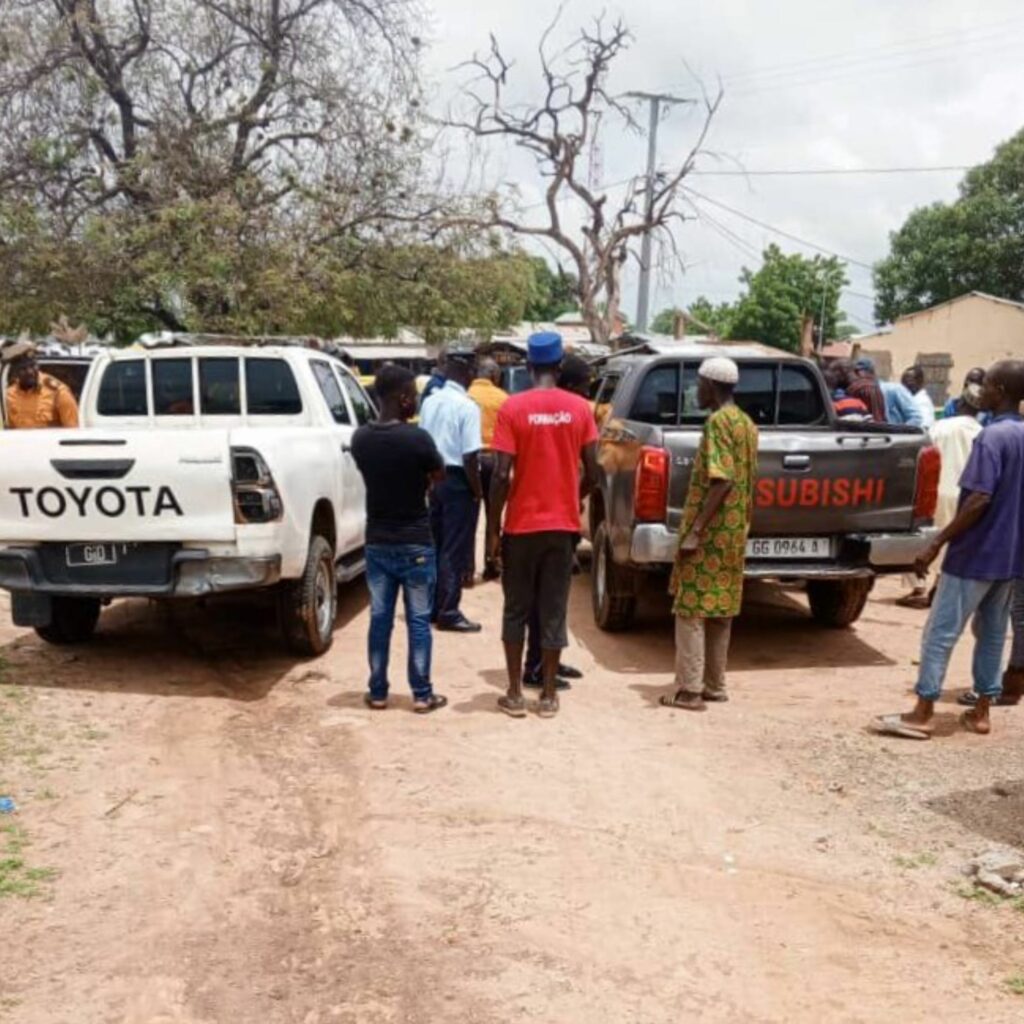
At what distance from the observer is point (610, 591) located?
23.7ft

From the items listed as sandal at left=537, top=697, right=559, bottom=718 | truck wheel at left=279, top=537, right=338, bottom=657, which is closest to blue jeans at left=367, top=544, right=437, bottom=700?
sandal at left=537, top=697, right=559, bottom=718

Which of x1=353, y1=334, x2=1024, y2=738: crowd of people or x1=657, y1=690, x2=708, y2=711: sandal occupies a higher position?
x1=353, y1=334, x2=1024, y2=738: crowd of people

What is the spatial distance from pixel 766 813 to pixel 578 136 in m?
15.0

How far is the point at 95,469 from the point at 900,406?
6.90 metres

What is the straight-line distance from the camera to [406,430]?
17.5 feet

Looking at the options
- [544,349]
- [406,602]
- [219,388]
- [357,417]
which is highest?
[544,349]

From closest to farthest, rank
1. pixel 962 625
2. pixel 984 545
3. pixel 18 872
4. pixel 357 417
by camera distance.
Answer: pixel 18 872
pixel 984 545
pixel 962 625
pixel 357 417

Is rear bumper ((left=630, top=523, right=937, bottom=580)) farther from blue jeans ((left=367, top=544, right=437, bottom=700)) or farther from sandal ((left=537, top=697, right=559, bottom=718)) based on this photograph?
blue jeans ((left=367, top=544, right=437, bottom=700))

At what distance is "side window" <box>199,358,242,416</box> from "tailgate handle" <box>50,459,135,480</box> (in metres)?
1.87

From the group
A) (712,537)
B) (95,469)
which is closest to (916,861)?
(712,537)

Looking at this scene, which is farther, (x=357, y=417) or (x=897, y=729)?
(x=357, y=417)

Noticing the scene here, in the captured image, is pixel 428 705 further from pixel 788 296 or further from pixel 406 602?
pixel 788 296

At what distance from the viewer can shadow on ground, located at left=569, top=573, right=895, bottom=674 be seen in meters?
6.80

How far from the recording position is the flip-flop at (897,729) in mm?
5258
